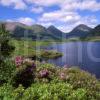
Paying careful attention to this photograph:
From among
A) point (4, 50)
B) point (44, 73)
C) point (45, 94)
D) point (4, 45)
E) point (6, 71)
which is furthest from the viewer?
point (4, 50)

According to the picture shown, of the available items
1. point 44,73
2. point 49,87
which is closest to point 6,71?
point 44,73

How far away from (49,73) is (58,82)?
4.04 ft

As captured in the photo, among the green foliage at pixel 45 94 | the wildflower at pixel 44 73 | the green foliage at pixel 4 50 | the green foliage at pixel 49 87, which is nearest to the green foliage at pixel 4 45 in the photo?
the green foliage at pixel 4 50

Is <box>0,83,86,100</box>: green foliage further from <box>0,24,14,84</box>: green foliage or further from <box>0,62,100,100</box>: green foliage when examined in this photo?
<box>0,24,14,84</box>: green foliage

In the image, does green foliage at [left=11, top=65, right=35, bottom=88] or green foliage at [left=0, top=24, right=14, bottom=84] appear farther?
green foliage at [left=0, top=24, right=14, bottom=84]

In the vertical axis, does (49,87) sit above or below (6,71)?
below

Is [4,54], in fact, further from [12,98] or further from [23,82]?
[12,98]

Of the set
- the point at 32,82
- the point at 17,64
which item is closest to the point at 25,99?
the point at 32,82

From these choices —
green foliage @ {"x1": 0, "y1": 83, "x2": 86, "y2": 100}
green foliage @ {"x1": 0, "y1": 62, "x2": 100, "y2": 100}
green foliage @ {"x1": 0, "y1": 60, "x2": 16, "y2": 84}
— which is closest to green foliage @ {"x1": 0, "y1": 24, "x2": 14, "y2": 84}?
green foliage @ {"x1": 0, "y1": 60, "x2": 16, "y2": 84}

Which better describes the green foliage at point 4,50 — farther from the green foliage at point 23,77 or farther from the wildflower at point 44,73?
the wildflower at point 44,73

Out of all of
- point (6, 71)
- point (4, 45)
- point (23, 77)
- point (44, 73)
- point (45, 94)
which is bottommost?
point (45, 94)

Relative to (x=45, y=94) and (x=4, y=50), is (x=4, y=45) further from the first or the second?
(x=45, y=94)

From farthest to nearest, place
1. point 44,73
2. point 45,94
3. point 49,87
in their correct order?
point 44,73
point 49,87
point 45,94

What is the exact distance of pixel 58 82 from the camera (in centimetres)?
1733
